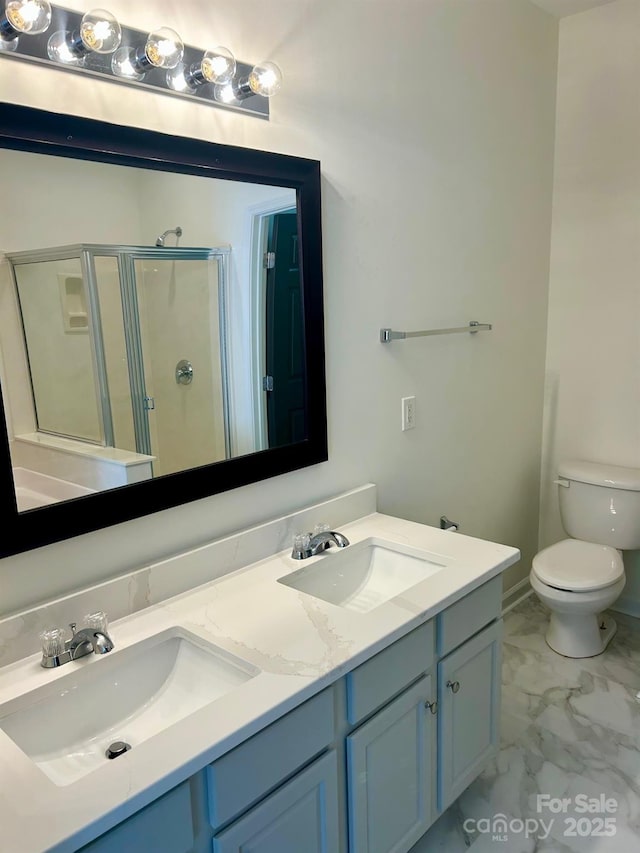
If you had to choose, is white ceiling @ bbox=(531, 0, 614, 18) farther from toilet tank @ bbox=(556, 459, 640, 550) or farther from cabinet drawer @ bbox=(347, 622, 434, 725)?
cabinet drawer @ bbox=(347, 622, 434, 725)

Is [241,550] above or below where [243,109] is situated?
below

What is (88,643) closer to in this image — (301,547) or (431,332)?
(301,547)

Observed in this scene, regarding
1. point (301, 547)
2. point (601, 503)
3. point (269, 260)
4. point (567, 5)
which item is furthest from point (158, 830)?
point (567, 5)

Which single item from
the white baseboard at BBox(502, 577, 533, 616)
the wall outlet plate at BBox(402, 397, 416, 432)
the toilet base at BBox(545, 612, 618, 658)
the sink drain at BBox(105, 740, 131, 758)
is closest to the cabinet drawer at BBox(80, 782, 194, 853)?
the sink drain at BBox(105, 740, 131, 758)

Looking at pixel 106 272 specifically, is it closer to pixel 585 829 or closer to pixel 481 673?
pixel 481 673

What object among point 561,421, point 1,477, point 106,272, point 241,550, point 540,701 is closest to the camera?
point 1,477

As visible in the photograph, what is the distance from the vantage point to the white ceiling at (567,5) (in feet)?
8.68

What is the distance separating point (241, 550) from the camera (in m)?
1.73

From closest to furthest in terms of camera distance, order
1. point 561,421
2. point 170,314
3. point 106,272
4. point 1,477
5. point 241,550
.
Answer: point 1,477 < point 106,272 < point 170,314 < point 241,550 < point 561,421

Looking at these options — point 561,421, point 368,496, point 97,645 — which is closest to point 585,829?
point 368,496

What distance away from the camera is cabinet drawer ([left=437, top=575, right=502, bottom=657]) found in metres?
1.62

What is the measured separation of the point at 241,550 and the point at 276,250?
32.1 inches

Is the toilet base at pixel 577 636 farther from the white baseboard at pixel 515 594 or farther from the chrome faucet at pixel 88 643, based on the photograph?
→ the chrome faucet at pixel 88 643

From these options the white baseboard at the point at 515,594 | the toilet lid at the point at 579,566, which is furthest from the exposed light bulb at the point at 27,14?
the white baseboard at the point at 515,594
